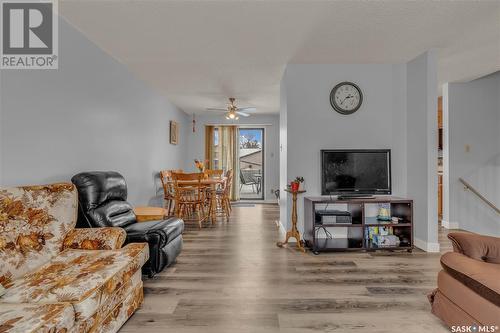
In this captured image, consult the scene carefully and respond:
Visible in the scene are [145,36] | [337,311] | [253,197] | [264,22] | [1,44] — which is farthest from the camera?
[253,197]

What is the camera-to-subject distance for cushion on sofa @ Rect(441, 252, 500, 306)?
1.41 meters

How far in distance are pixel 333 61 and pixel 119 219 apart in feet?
11.1

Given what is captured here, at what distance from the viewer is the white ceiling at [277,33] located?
7.86 ft

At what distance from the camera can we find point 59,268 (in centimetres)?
168

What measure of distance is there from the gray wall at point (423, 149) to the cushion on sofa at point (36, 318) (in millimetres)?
3752

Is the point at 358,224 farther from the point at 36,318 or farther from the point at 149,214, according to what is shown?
the point at 36,318

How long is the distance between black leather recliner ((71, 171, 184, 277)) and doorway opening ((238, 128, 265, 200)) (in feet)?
17.3

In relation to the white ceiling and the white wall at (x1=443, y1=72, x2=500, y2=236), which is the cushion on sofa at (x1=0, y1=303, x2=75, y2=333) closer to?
the white ceiling

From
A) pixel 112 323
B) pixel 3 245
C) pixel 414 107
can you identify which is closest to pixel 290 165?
pixel 414 107

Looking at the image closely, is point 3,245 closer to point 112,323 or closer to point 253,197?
point 112,323

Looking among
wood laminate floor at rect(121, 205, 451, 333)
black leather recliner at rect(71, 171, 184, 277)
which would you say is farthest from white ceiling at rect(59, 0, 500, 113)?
wood laminate floor at rect(121, 205, 451, 333)

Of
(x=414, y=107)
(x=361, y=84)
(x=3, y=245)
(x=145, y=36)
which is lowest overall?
(x=3, y=245)

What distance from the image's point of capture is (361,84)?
12.4 feet

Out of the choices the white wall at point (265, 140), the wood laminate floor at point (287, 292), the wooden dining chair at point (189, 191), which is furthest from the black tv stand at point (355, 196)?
the white wall at point (265, 140)
